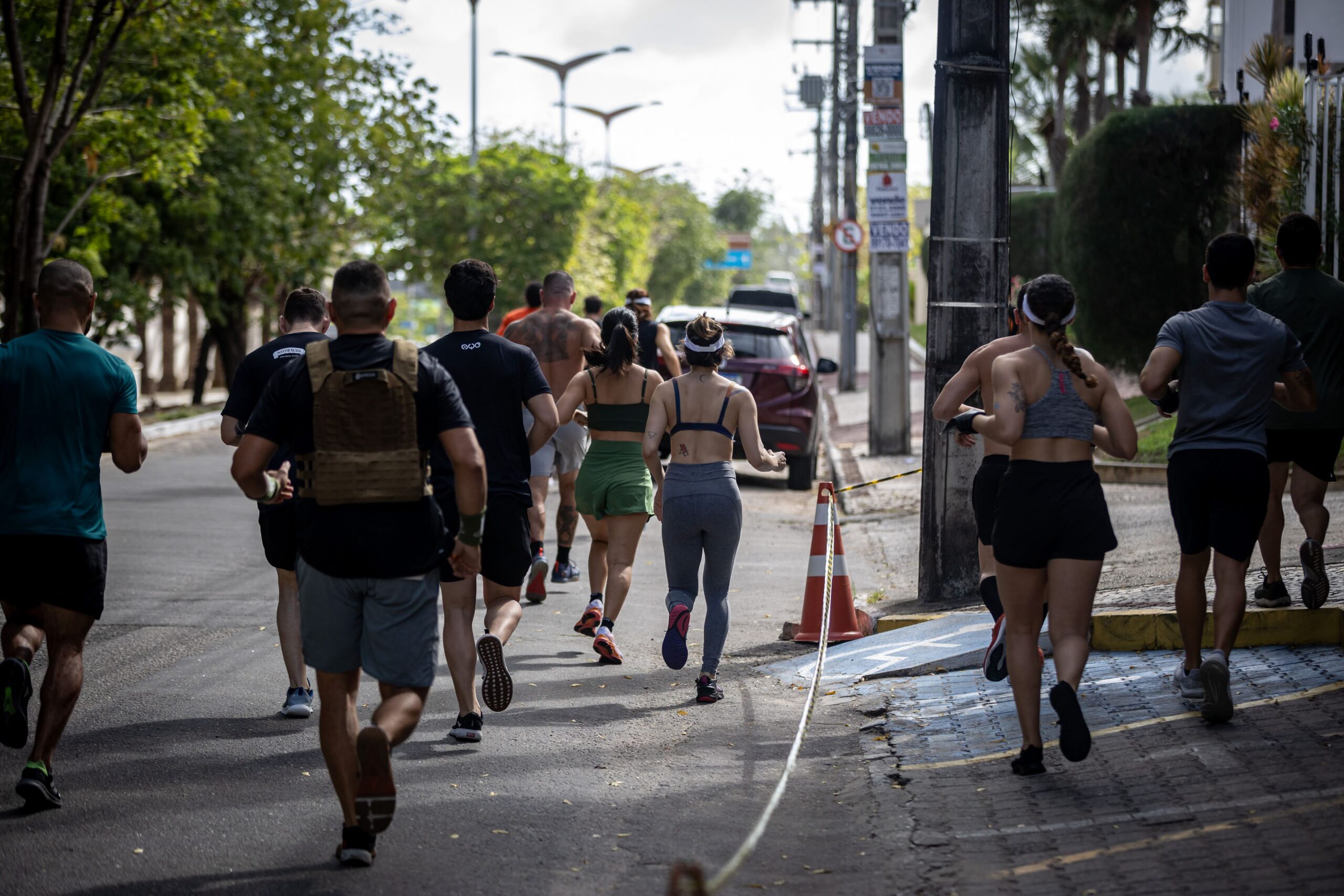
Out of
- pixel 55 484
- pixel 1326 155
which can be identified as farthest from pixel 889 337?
pixel 55 484

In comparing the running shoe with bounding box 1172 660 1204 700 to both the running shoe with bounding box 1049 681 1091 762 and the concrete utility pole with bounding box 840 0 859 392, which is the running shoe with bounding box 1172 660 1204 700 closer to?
the running shoe with bounding box 1049 681 1091 762

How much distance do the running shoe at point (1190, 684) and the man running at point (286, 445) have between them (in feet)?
12.1

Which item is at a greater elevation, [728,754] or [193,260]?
[193,260]

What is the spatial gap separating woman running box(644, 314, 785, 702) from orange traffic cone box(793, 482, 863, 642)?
3.92 ft

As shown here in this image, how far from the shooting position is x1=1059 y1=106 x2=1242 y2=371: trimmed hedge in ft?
62.4

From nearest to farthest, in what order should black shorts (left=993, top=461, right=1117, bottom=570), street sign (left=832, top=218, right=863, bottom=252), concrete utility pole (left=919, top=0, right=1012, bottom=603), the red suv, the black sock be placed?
1. black shorts (left=993, top=461, right=1117, bottom=570)
2. the black sock
3. concrete utility pole (left=919, top=0, right=1012, bottom=603)
4. the red suv
5. street sign (left=832, top=218, right=863, bottom=252)

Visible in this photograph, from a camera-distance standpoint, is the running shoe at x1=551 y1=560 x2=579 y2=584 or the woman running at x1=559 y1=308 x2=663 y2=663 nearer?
the woman running at x1=559 y1=308 x2=663 y2=663

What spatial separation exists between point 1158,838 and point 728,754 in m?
1.90

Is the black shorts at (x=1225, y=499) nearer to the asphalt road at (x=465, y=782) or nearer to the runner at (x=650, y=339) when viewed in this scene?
the asphalt road at (x=465, y=782)

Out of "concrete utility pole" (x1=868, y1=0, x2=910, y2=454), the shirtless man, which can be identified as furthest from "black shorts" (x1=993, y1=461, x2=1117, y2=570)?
"concrete utility pole" (x1=868, y1=0, x2=910, y2=454)

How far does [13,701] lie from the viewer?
5.04 metres

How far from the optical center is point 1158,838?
475cm

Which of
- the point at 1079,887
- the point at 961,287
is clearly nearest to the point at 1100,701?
the point at 1079,887

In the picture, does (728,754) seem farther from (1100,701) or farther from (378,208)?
(378,208)
